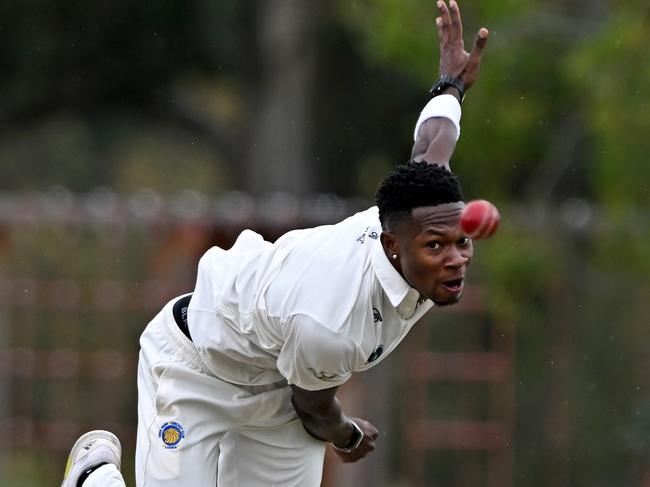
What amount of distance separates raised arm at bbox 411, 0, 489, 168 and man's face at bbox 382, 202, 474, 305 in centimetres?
56

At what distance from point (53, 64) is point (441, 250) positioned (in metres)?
18.0

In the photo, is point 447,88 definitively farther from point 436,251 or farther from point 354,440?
point 354,440

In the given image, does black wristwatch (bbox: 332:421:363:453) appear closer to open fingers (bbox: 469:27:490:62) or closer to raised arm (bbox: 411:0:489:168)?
raised arm (bbox: 411:0:489:168)

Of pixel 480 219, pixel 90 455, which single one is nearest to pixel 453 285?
pixel 480 219

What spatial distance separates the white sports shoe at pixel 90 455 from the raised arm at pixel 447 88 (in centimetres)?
186

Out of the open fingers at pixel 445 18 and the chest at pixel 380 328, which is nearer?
the chest at pixel 380 328

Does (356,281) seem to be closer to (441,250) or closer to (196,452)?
(441,250)

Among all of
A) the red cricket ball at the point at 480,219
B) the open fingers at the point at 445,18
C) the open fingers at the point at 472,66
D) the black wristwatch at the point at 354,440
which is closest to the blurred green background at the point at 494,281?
the open fingers at the point at 472,66

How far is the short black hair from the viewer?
6062mm

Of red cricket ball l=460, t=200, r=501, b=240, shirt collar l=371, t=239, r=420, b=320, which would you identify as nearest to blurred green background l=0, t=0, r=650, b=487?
shirt collar l=371, t=239, r=420, b=320

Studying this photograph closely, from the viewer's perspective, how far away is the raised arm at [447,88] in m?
6.79

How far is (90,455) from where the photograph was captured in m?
7.14

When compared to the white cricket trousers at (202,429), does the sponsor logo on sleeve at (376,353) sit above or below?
above

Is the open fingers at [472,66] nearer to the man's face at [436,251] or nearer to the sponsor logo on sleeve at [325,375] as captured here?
the man's face at [436,251]
